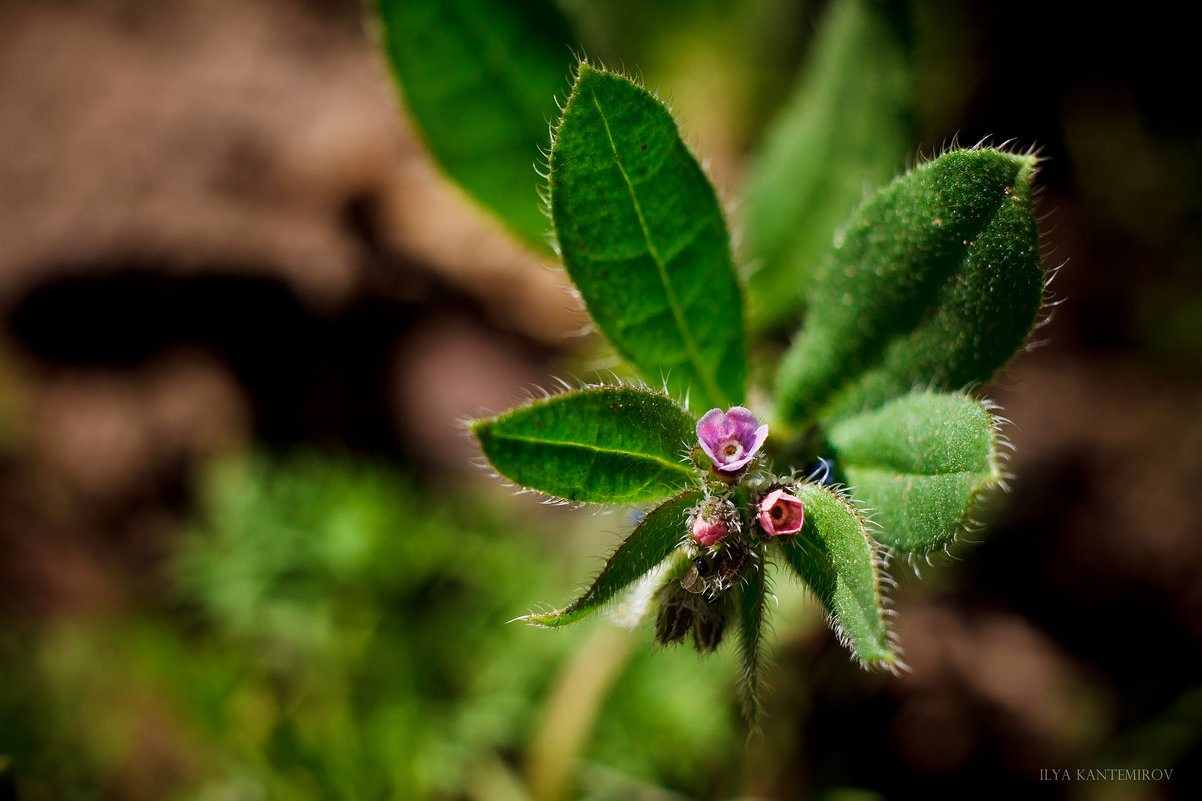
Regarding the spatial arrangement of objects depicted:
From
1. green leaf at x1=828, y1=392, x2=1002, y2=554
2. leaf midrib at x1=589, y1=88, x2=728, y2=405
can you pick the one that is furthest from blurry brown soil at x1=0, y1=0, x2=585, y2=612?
green leaf at x1=828, y1=392, x2=1002, y2=554

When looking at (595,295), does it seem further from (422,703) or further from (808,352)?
(422,703)

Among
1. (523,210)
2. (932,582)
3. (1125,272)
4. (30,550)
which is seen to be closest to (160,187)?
(30,550)

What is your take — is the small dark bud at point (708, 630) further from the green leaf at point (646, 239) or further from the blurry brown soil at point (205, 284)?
the blurry brown soil at point (205, 284)

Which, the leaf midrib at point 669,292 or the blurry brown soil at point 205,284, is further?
the blurry brown soil at point 205,284

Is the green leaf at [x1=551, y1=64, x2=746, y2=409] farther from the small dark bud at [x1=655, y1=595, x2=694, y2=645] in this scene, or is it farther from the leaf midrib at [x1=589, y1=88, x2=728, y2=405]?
the small dark bud at [x1=655, y1=595, x2=694, y2=645]

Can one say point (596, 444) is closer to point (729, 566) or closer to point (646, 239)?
point (729, 566)

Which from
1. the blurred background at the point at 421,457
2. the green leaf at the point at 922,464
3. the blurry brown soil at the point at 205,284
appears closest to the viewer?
the green leaf at the point at 922,464

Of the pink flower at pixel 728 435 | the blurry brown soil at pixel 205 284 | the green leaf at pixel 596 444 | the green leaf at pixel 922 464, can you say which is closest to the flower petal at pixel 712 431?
the pink flower at pixel 728 435

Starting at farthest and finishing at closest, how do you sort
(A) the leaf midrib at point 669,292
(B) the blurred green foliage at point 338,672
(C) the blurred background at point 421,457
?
(C) the blurred background at point 421,457 → (B) the blurred green foliage at point 338,672 → (A) the leaf midrib at point 669,292
